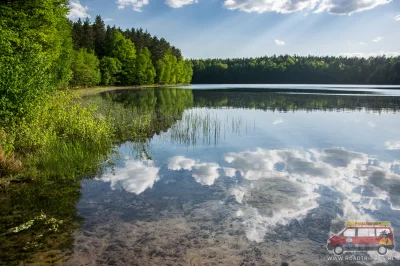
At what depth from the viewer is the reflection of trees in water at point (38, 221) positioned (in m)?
6.29

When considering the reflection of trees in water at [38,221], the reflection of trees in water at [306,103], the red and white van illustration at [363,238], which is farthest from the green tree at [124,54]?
the red and white van illustration at [363,238]

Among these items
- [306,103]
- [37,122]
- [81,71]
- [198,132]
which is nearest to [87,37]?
[81,71]

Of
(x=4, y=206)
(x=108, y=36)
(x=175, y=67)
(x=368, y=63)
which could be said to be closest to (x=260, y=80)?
(x=368, y=63)

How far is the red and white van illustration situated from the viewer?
6.78 m

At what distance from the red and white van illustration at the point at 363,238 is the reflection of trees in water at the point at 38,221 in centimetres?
590

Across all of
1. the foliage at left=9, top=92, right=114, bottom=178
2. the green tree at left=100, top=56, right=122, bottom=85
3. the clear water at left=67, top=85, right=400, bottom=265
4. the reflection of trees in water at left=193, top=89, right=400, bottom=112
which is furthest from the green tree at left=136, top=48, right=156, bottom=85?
the foliage at left=9, top=92, right=114, bottom=178

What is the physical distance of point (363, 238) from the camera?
7.27 metres

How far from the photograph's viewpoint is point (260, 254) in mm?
6523

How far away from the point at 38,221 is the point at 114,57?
76.3 m

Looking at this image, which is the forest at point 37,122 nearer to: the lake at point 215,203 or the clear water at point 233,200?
the lake at point 215,203

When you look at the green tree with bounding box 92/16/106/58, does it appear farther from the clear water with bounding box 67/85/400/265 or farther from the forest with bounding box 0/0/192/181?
the clear water with bounding box 67/85/400/265

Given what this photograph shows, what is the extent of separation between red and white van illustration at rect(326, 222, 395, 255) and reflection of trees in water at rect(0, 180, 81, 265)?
5904 millimetres

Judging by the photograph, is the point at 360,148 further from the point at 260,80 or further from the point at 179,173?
the point at 260,80

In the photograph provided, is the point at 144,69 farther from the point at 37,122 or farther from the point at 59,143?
the point at 59,143
